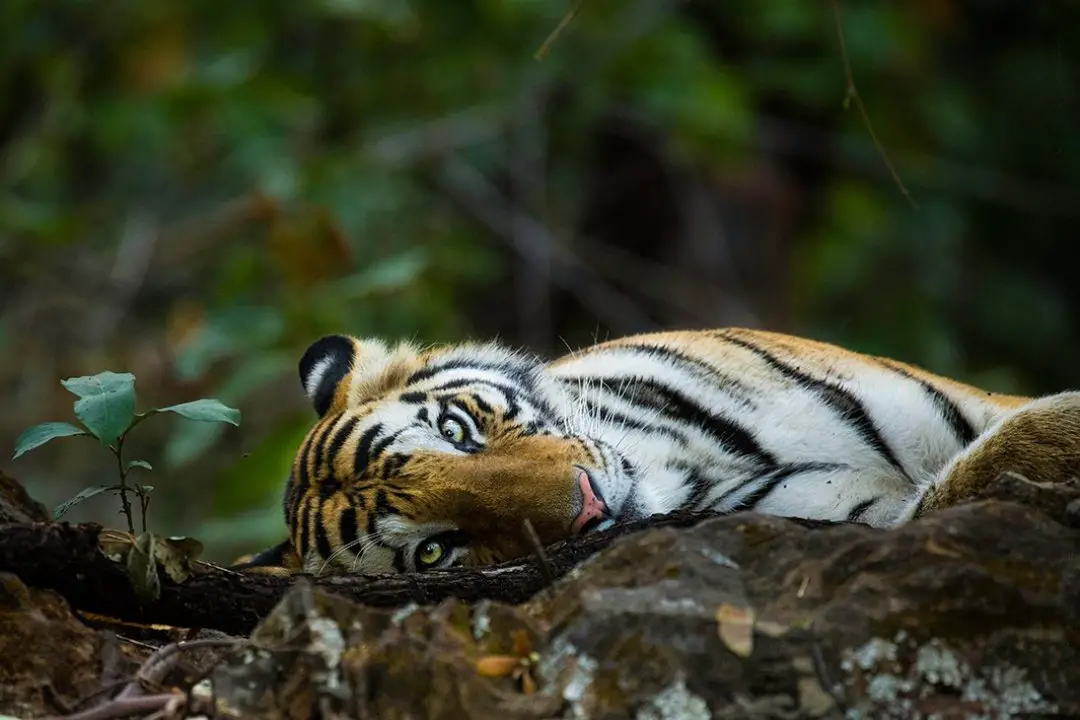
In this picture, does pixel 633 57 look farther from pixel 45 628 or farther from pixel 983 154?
pixel 45 628

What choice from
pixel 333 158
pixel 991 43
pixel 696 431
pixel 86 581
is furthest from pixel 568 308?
pixel 86 581

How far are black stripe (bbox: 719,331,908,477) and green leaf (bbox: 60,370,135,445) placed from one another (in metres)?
1.72

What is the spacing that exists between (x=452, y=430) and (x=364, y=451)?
222 millimetres

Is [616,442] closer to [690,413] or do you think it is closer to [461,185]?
[690,413]

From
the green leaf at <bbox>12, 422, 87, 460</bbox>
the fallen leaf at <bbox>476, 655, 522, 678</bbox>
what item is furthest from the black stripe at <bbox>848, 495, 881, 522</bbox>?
the green leaf at <bbox>12, 422, 87, 460</bbox>

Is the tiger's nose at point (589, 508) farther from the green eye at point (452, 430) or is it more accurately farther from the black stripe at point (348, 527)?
the black stripe at point (348, 527)

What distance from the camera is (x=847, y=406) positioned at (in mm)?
3242

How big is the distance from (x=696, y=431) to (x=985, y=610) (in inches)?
59.7

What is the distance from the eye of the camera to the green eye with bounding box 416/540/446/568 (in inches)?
110

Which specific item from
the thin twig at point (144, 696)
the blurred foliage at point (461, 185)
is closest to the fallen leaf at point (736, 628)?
the thin twig at point (144, 696)

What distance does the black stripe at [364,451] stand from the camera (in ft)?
9.96

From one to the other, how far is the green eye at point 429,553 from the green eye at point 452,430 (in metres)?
0.34

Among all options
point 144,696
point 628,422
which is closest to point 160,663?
point 144,696

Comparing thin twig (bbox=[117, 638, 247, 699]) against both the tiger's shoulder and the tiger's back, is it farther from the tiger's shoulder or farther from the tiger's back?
the tiger's shoulder
